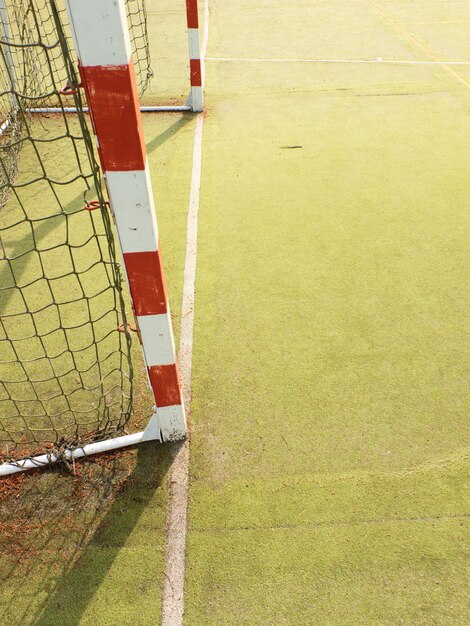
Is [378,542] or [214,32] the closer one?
[378,542]

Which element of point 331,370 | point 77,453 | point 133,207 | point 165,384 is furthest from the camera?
point 331,370

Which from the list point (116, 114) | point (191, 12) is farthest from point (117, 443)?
point (191, 12)

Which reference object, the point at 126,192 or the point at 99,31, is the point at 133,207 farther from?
the point at 99,31

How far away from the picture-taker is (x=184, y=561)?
8.53 ft

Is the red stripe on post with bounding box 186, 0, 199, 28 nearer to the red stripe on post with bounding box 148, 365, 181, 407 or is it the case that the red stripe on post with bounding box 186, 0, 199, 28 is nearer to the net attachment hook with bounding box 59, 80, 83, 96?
the net attachment hook with bounding box 59, 80, 83, 96

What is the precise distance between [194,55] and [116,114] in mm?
5314

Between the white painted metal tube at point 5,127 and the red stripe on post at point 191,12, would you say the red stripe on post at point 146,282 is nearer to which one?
the red stripe on post at point 191,12

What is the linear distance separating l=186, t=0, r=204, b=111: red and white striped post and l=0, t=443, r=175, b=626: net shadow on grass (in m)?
5.33

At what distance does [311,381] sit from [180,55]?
26.2 ft

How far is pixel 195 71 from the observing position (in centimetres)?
673

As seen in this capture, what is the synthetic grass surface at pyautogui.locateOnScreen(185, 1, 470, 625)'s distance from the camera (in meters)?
2.56

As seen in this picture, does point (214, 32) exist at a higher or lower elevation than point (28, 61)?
lower

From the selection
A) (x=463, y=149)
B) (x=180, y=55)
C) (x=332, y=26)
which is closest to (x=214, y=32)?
(x=180, y=55)

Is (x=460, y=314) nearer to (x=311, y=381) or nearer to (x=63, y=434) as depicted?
(x=311, y=381)
